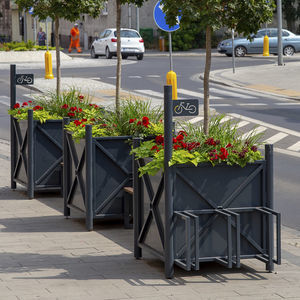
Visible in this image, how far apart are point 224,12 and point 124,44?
36519 mm

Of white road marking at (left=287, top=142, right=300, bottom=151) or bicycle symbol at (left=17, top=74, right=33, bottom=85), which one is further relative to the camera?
white road marking at (left=287, top=142, right=300, bottom=151)

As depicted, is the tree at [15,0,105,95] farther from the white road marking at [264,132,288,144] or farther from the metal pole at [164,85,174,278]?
the metal pole at [164,85,174,278]

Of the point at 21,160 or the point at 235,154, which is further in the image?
the point at 21,160

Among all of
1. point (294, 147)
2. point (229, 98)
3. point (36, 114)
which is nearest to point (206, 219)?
point (36, 114)

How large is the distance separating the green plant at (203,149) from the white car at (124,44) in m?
36.8

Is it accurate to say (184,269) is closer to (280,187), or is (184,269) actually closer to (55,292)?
(55,292)

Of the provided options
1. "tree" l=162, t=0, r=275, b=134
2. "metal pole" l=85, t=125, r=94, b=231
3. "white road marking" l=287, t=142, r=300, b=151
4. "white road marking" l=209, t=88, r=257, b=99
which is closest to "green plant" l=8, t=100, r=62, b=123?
"metal pole" l=85, t=125, r=94, b=231

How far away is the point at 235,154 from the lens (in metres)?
7.53

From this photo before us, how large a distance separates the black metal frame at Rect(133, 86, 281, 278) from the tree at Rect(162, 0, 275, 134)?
0.90 m

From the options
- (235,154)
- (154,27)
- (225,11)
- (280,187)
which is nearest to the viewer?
(235,154)

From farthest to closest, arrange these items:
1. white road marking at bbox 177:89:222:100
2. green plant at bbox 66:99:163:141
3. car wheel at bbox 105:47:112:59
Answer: car wheel at bbox 105:47:112:59, white road marking at bbox 177:89:222:100, green plant at bbox 66:99:163:141

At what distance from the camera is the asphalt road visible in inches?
491

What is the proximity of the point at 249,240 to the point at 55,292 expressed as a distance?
1730mm

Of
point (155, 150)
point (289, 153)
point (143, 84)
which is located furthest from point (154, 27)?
point (155, 150)
